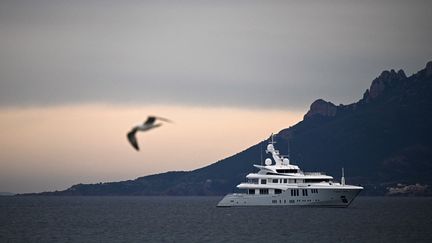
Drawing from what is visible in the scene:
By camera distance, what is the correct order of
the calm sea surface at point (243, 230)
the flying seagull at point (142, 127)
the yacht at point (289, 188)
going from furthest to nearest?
the yacht at point (289, 188), the calm sea surface at point (243, 230), the flying seagull at point (142, 127)

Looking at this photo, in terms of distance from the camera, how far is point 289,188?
12631 cm

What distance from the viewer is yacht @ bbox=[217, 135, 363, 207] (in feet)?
413

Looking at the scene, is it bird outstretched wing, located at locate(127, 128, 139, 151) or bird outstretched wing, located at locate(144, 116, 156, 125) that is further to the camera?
bird outstretched wing, located at locate(144, 116, 156, 125)

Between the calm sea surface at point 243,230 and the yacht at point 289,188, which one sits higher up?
the yacht at point 289,188

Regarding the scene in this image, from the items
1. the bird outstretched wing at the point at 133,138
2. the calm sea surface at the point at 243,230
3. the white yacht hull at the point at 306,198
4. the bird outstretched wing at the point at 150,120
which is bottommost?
the bird outstretched wing at the point at 133,138

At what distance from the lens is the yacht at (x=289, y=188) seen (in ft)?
413

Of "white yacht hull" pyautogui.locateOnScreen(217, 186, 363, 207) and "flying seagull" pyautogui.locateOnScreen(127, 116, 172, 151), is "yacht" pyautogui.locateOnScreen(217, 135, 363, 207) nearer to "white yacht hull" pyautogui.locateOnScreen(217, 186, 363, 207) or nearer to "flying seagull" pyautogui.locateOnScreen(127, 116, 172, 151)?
"white yacht hull" pyautogui.locateOnScreen(217, 186, 363, 207)

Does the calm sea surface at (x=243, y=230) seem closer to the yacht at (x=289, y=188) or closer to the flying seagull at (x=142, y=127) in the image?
the yacht at (x=289, y=188)

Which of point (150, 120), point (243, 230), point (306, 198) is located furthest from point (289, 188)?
point (150, 120)

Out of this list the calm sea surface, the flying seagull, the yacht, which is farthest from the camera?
the yacht

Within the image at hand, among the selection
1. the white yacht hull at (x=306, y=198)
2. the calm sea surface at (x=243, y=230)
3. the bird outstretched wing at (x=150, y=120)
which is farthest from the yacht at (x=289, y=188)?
the bird outstretched wing at (x=150, y=120)

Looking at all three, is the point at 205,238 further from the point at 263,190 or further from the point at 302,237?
the point at 263,190

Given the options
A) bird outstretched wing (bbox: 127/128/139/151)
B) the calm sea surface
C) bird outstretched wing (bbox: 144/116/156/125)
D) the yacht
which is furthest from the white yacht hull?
bird outstretched wing (bbox: 127/128/139/151)

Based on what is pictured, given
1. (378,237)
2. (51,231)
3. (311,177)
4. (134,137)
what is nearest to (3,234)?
(51,231)
